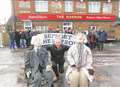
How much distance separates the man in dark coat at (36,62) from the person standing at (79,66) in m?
0.87

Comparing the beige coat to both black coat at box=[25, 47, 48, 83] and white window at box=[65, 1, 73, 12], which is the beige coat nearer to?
black coat at box=[25, 47, 48, 83]

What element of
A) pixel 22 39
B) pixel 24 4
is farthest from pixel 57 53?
pixel 24 4

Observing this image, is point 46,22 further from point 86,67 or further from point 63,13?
point 86,67

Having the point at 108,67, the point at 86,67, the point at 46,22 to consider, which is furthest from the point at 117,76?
the point at 46,22

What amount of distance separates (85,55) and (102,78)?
388cm

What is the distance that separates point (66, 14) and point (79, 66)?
35256 mm

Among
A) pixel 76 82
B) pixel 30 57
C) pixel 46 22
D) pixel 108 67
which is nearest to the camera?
pixel 76 82

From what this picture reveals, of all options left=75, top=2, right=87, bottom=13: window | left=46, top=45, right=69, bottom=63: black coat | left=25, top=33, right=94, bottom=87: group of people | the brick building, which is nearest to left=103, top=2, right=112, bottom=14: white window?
the brick building

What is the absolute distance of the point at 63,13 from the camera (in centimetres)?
4431

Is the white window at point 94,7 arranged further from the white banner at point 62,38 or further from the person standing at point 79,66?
the person standing at point 79,66

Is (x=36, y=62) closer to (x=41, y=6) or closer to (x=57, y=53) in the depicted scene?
(x=57, y=53)

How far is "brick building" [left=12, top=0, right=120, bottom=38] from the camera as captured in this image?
4269 centimetres

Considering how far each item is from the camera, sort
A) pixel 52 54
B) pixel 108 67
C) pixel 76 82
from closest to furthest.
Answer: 1. pixel 76 82
2. pixel 52 54
3. pixel 108 67

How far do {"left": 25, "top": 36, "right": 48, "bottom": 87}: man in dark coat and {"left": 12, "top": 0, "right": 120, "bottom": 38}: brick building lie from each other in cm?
3199
